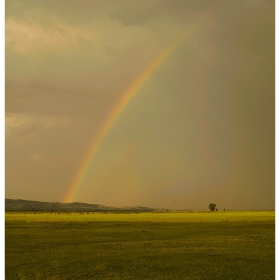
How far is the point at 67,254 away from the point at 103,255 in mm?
3218

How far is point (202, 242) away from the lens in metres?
35.1

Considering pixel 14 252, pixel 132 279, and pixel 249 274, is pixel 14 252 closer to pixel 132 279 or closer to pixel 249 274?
pixel 132 279

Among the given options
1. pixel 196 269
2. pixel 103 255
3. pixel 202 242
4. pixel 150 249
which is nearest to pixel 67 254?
pixel 103 255

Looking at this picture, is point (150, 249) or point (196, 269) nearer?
point (196, 269)

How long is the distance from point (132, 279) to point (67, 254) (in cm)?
967

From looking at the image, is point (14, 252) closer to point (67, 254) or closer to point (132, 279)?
point (67, 254)
